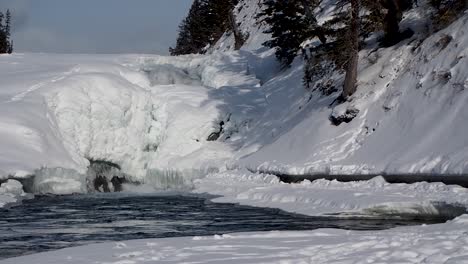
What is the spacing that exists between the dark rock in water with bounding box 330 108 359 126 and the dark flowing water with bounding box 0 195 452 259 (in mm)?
7500

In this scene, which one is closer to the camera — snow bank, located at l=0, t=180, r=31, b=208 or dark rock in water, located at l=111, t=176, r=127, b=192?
snow bank, located at l=0, t=180, r=31, b=208

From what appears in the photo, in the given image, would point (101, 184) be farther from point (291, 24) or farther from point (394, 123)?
point (394, 123)

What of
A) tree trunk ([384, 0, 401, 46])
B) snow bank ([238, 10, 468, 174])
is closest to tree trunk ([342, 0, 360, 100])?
snow bank ([238, 10, 468, 174])

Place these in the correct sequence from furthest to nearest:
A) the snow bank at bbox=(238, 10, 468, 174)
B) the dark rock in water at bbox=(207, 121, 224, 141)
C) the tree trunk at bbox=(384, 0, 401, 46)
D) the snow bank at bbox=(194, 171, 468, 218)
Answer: the dark rock in water at bbox=(207, 121, 224, 141)
the tree trunk at bbox=(384, 0, 401, 46)
the snow bank at bbox=(238, 10, 468, 174)
the snow bank at bbox=(194, 171, 468, 218)

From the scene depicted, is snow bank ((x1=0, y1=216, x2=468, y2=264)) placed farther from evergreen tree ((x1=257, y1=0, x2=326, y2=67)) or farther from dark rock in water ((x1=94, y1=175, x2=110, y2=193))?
evergreen tree ((x1=257, y1=0, x2=326, y2=67))

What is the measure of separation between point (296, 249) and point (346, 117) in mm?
16026

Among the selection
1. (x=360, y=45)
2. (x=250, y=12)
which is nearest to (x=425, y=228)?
(x=360, y=45)

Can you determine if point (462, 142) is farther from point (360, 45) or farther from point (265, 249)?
point (360, 45)

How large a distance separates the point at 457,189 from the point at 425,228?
4.56 meters

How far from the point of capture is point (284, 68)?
Result: 38.9 m

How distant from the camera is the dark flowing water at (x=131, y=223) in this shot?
37.5ft

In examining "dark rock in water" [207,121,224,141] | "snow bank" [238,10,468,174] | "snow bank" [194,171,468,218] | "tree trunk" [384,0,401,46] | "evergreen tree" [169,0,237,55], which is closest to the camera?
"snow bank" [194,171,468,218]

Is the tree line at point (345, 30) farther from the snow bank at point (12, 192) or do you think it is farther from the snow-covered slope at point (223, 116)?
the snow bank at point (12, 192)

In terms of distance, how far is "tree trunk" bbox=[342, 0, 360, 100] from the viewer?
76.5 ft
